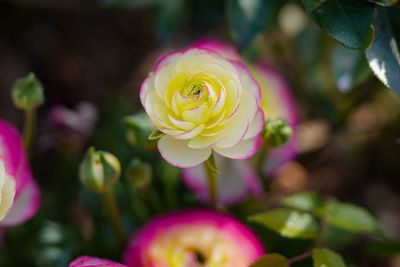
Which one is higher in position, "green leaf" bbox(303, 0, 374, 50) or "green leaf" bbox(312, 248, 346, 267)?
"green leaf" bbox(303, 0, 374, 50)

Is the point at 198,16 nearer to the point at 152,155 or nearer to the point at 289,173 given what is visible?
the point at 152,155

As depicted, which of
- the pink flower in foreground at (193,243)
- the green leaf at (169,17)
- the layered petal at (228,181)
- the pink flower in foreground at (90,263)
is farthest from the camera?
the green leaf at (169,17)

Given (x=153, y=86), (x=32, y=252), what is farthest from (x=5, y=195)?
(x=32, y=252)

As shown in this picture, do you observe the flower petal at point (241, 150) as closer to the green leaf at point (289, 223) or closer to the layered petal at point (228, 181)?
the green leaf at point (289, 223)

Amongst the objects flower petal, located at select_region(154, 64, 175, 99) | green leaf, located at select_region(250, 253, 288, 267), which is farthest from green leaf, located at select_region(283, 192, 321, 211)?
flower petal, located at select_region(154, 64, 175, 99)

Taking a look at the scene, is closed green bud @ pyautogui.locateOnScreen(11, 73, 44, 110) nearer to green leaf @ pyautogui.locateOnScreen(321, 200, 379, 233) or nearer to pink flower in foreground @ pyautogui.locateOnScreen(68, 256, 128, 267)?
pink flower in foreground @ pyautogui.locateOnScreen(68, 256, 128, 267)

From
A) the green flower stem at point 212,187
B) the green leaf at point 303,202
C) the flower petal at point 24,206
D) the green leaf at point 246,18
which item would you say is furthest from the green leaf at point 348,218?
the flower petal at point 24,206
